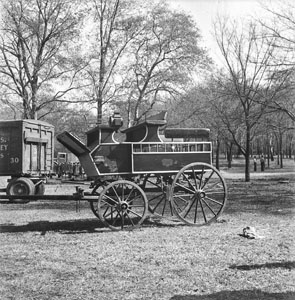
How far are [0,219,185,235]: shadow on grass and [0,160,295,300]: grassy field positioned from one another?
0.07 ft

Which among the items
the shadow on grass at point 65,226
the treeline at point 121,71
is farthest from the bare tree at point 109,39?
the shadow on grass at point 65,226

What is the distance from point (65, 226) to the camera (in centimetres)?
883

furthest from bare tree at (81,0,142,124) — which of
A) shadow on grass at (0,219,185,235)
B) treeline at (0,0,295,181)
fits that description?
shadow on grass at (0,219,185,235)

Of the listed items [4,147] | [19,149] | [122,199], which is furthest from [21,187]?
[122,199]

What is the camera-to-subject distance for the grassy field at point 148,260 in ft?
14.7

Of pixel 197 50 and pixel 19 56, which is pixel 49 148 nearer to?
pixel 19 56

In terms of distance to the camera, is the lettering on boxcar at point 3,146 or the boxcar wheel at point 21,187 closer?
the boxcar wheel at point 21,187

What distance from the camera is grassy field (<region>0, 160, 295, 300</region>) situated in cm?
448

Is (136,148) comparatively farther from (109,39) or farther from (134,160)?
(109,39)

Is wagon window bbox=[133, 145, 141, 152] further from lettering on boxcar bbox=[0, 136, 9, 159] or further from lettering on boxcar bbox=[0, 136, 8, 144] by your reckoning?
lettering on boxcar bbox=[0, 136, 8, 144]

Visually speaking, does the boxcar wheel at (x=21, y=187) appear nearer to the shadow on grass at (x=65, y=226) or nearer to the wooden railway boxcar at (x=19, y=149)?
the wooden railway boxcar at (x=19, y=149)

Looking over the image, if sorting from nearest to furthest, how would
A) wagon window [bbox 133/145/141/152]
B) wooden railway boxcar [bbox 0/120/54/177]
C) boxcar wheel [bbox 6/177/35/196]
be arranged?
wagon window [bbox 133/145/141/152], boxcar wheel [bbox 6/177/35/196], wooden railway boxcar [bbox 0/120/54/177]

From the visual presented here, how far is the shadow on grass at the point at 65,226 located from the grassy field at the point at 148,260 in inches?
0.8

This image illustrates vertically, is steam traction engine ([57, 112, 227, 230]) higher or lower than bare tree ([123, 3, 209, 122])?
lower
